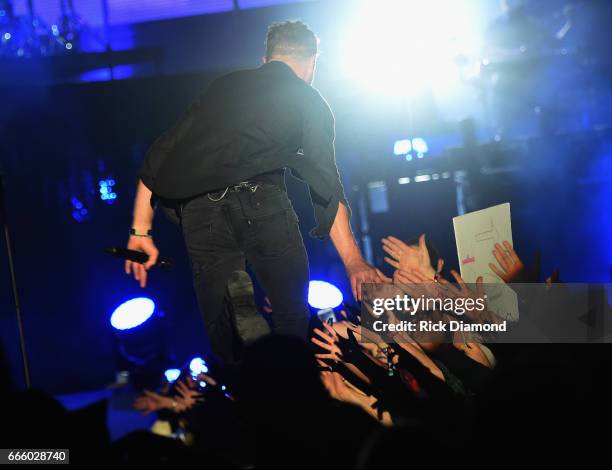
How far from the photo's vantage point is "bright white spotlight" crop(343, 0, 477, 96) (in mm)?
5242

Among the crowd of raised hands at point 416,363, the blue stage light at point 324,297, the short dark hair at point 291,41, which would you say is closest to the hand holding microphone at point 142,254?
the short dark hair at point 291,41

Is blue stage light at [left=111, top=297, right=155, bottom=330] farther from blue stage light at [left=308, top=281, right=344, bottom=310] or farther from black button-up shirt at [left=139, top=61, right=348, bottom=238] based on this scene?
black button-up shirt at [left=139, top=61, right=348, bottom=238]

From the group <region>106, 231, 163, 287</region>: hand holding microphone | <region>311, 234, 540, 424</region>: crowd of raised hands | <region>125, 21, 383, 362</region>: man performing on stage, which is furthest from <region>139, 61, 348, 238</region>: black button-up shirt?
<region>311, 234, 540, 424</region>: crowd of raised hands

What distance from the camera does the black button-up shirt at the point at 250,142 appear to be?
1969mm

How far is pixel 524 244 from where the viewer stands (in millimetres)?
5543

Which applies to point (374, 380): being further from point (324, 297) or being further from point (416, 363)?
point (324, 297)

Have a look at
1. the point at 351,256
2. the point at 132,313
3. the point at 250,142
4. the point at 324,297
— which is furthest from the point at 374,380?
the point at 132,313

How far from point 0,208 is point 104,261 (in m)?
1.46

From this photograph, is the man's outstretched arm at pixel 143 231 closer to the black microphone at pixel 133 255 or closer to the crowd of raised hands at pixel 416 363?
the black microphone at pixel 133 255

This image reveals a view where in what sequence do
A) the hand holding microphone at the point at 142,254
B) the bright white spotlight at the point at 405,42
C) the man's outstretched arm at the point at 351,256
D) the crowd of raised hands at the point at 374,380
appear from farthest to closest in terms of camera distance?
the bright white spotlight at the point at 405,42, the hand holding microphone at the point at 142,254, the man's outstretched arm at the point at 351,256, the crowd of raised hands at the point at 374,380

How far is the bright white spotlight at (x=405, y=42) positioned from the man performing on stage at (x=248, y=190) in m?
3.24

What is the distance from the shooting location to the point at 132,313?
3713 mm

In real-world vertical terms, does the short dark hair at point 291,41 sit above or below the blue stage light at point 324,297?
above

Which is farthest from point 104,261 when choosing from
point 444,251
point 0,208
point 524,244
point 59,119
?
point 524,244
